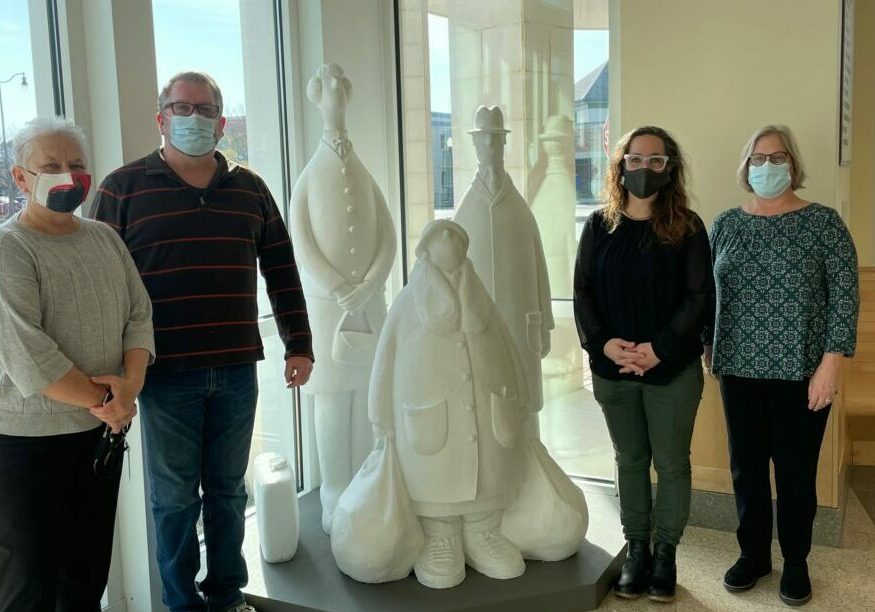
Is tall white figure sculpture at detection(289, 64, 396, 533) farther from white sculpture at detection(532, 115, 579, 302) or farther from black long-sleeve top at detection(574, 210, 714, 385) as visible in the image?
white sculpture at detection(532, 115, 579, 302)

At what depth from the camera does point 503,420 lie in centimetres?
276

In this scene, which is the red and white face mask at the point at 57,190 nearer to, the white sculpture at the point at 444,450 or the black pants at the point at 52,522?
the black pants at the point at 52,522

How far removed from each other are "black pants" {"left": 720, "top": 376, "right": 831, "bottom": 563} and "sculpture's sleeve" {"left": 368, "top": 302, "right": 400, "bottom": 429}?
1.14 m

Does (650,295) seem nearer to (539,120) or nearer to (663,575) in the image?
(663,575)

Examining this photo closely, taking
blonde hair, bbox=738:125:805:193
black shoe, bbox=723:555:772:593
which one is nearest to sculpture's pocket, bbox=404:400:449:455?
black shoe, bbox=723:555:772:593

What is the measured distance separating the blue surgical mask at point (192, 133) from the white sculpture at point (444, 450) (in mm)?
764

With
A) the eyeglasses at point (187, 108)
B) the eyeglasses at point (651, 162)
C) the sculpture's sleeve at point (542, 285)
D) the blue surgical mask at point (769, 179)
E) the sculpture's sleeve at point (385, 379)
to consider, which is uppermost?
the eyeglasses at point (187, 108)

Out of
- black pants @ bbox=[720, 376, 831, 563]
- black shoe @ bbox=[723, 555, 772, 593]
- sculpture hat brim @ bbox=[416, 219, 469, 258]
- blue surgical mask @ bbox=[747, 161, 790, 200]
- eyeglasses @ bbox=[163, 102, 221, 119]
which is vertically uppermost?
eyeglasses @ bbox=[163, 102, 221, 119]

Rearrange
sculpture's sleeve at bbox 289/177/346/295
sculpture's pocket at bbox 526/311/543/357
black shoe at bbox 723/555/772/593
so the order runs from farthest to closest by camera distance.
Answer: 1. sculpture's pocket at bbox 526/311/543/357
2. sculpture's sleeve at bbox 289/177/346/295
3. black shoe at bbox 723/555/772/593

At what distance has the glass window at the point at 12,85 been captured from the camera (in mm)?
2605

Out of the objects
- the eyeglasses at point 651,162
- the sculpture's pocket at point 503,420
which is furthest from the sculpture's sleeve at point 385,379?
the eyeglasses at point 651,162

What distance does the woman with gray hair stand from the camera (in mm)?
1901

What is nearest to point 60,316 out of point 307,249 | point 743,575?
point 307,249

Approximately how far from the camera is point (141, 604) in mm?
2928
